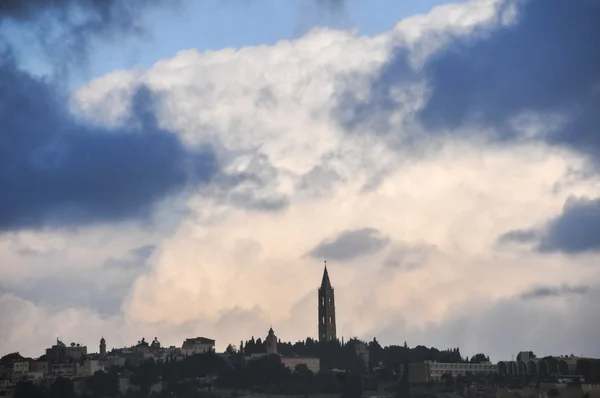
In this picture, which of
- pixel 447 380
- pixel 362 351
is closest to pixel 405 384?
pixel 447 380

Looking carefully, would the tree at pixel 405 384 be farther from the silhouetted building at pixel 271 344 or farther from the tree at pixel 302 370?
the silhouetted building at pixel 271 344

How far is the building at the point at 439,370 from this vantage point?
131 meters

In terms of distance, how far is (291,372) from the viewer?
427ft

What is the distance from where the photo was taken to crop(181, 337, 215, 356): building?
144m

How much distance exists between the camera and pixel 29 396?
122m

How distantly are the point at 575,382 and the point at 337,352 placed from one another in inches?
1127

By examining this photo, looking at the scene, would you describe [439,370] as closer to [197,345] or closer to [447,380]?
[447,380]

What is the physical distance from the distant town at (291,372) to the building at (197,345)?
229mm

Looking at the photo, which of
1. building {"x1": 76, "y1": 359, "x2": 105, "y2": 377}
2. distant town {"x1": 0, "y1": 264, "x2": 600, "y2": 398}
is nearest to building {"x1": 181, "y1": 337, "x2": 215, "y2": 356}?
distant town {"x1": 0, "y1": 264, "x2": 600, "y2": 398}

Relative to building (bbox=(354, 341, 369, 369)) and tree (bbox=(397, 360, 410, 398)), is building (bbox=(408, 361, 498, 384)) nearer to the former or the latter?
tree (bbox=(397, 360, 410, 398))

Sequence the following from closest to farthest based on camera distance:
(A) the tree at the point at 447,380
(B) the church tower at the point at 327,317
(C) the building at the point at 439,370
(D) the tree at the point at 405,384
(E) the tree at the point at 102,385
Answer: (E) the tree at the point at 102,385, (D) the tree at the point at 405,384, (A) the tree at the point at 447,380, (C) the building at the point at 439,370, (B) the church tower at the point at 327,317

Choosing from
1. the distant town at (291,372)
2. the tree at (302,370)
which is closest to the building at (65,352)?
the distant town at (291,372)

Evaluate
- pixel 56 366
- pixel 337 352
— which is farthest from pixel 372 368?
pixel 56 366

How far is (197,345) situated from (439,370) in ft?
97.3
